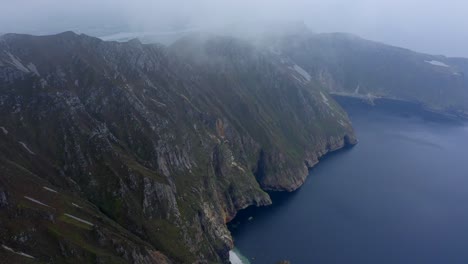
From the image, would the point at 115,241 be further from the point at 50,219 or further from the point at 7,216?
the point at 7,216

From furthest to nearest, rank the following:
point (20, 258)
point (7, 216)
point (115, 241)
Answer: point (115, 241) → point (7, 216) → point (20, 258)

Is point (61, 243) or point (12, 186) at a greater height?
point (12, 186)

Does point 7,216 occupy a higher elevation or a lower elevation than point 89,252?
higher

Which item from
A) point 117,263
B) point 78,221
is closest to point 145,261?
point 117,263

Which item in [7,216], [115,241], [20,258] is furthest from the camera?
[115,241]

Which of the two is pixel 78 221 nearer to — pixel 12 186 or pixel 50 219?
pixel 50 219

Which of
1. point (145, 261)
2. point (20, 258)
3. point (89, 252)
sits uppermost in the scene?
point (20, 258)

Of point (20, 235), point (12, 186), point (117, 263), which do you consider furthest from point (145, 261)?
point (12, 186)

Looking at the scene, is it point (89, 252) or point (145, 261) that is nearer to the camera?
point (89, 252)

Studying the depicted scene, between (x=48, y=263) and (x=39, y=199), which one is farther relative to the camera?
(x=39, y=199)
